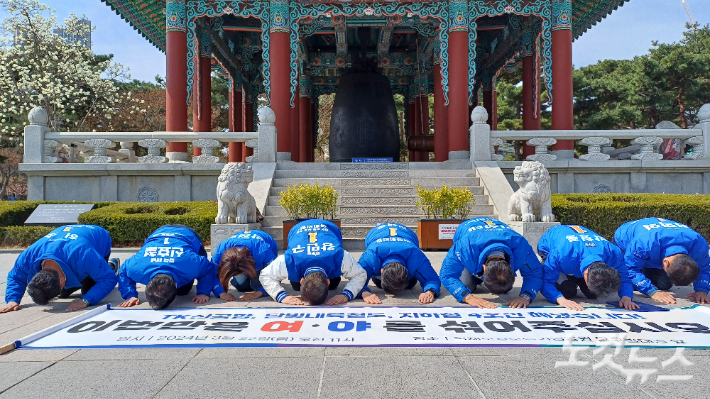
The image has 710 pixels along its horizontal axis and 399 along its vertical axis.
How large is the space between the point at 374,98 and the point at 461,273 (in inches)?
484

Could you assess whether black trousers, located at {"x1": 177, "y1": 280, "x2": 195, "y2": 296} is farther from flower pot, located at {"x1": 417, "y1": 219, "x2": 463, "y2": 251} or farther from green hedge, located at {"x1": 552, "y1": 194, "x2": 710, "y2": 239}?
green hedge, located at {"x1": 552, "y1": 194, "x2": 710, "y2": 239}

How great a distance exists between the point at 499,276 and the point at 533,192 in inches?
155

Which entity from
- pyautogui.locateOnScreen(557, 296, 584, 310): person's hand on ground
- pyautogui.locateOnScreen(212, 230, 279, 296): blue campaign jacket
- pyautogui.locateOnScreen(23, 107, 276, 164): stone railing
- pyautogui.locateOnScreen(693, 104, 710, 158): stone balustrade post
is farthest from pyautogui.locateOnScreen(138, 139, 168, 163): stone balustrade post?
pyautogui.locateOnScreen(693, 104, 710, 158): stone balustrade post

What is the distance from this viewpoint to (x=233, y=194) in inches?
314

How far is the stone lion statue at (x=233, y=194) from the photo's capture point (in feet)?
26.1

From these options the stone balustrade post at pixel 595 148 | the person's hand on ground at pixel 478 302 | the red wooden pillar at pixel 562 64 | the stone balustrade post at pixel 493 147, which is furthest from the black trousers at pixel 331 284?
the red wooden pillar at pixel 562 64

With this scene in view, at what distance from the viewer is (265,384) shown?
9.27 ft

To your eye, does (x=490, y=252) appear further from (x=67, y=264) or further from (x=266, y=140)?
(x=266, y=140)

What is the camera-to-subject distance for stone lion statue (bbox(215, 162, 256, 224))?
26.1 feet

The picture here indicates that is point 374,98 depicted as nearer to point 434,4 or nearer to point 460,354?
point 434,4

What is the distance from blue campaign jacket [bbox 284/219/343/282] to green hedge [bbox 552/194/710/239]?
18.3ft

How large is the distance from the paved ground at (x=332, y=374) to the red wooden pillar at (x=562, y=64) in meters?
10.6

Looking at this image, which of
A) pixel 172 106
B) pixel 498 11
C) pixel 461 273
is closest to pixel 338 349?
pixel 461 273

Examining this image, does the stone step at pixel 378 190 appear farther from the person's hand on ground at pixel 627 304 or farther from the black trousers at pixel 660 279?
the person's hand on ground at pixel 627 304
